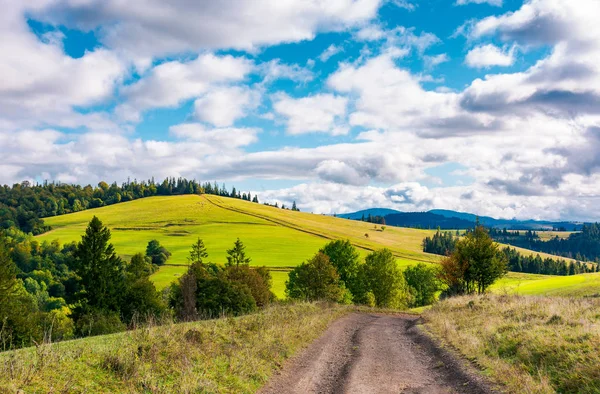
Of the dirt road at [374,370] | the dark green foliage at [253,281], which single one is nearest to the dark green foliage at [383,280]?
the dark green foliage at [253,281]

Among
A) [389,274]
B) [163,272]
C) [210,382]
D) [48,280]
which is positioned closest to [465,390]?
[210,382]

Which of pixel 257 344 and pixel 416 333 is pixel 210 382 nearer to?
pixel 257 344

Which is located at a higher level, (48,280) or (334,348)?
(334,348)

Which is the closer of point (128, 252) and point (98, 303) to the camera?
point (98, 303)

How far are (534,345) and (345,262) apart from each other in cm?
7010

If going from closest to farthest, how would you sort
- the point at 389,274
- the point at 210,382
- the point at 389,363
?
the point at 210,382 < the point at 389,363 < the point at 389,274

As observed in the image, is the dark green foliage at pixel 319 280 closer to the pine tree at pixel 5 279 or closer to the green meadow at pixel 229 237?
the green meadow at pixel 229 237

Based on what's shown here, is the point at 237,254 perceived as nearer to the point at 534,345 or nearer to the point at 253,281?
the point at 253,281

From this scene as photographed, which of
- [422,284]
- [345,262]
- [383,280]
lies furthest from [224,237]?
[383,280]

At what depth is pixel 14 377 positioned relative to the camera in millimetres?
8453

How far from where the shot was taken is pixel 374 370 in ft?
46.9

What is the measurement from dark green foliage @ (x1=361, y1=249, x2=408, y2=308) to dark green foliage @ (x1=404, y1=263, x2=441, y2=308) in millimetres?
29890

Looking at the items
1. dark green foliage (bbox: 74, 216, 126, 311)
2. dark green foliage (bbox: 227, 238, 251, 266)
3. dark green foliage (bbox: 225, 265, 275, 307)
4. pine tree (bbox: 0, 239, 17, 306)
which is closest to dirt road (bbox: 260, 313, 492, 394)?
pine tree (bbox: 0, 239, 17, 306)

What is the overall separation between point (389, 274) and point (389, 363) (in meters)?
64.2
